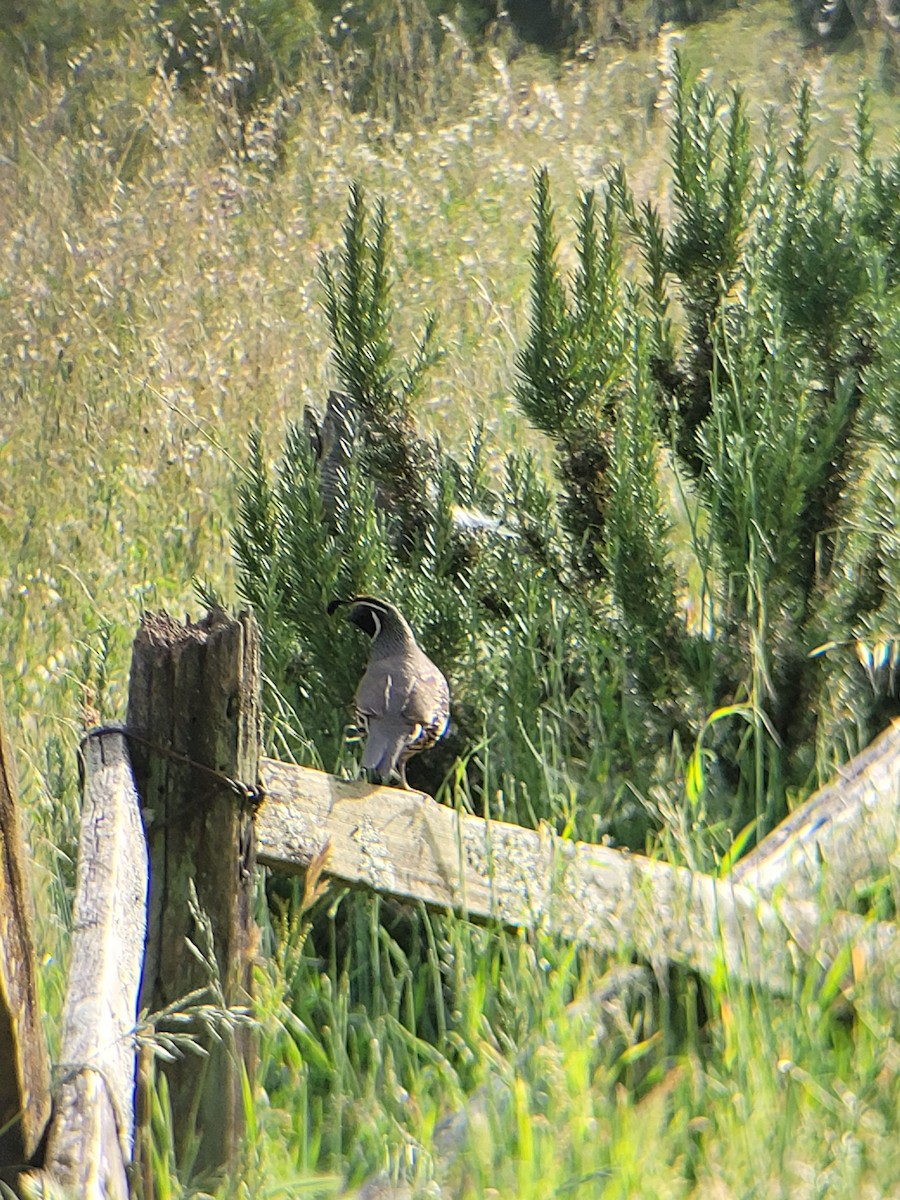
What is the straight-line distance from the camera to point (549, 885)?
276 cm

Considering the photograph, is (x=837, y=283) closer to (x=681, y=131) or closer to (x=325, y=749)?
(x=681, y=131)

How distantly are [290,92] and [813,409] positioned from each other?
6.35 meters

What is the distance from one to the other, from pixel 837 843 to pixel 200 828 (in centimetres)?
146

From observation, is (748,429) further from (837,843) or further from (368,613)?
(837,843)

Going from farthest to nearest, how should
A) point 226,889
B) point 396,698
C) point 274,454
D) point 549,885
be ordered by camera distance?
point 274,454, point 396,698, point 549,885, point 226,889

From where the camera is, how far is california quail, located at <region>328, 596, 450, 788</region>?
3.33m

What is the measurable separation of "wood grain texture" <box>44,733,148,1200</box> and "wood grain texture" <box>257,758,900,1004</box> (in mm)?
522

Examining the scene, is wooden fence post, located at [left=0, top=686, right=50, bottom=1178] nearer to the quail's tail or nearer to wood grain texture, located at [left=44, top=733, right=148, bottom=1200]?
wood grain texture, located at [left=44, top=733, right=148, bottom=1200]

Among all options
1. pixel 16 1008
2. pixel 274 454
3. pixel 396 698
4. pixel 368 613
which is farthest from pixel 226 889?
pixel 274 454

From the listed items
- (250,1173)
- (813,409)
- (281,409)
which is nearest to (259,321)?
(281,409)

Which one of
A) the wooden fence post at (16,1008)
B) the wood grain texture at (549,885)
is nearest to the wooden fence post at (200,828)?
the wood grain texture at (549,885)

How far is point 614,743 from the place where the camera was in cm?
385

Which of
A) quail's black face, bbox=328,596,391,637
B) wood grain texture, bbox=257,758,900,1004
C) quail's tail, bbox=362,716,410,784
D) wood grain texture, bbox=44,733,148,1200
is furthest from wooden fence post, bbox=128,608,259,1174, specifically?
quail's black face, bbox=328,596,391,637

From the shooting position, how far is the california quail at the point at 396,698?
333 cm
